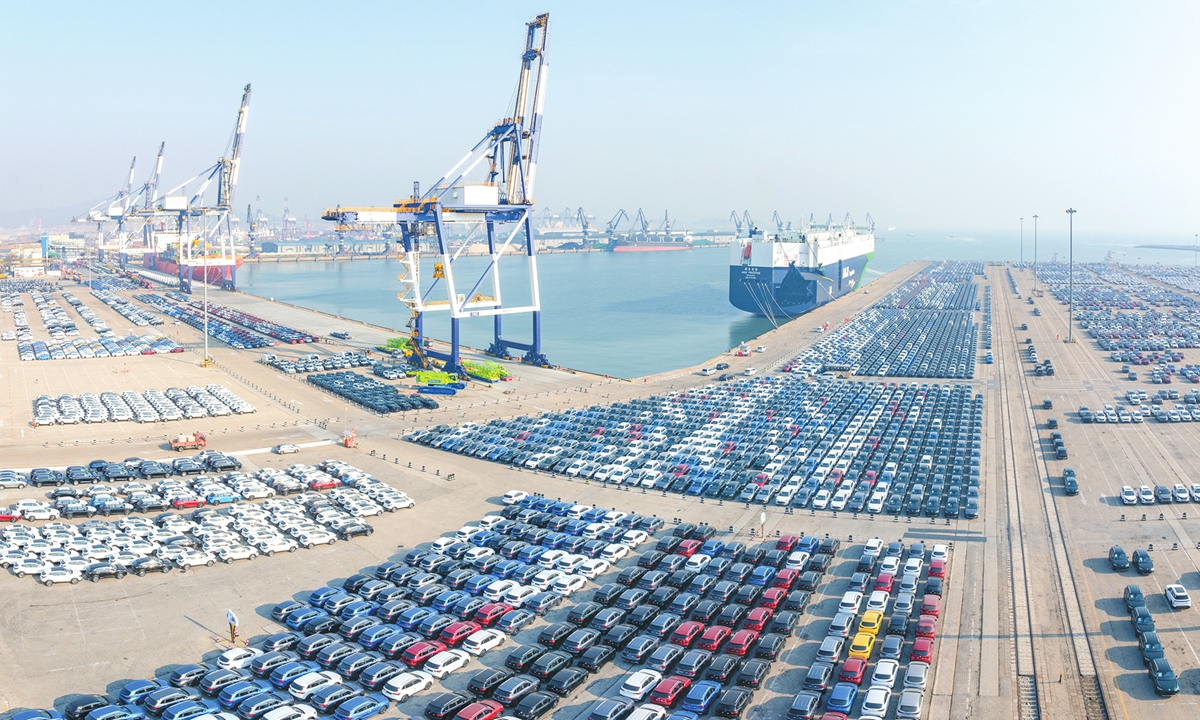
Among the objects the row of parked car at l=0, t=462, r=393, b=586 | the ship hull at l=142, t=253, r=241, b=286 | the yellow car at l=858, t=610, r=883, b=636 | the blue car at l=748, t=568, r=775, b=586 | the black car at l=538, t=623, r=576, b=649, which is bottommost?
the black car at l=538, t=623, r=576, b=649

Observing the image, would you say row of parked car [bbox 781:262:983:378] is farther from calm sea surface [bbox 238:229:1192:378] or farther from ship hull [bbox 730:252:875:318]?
calm sea surface [bbox 238:229:1192:378]

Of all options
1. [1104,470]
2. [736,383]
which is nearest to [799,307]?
[736,383]

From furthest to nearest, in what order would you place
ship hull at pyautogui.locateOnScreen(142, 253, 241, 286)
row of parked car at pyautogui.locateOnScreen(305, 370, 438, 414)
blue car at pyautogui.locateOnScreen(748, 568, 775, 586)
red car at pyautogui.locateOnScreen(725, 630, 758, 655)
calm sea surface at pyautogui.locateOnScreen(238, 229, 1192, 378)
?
ship hull at pyautogui.locateOnScreen(142, 253, 241, 286), calm sea surface at pyautogui.locateOnScreen(238, 229, 1192, 378), row of parked car at pyautogui.locateOnScreen(305, 370, 438, 414), blue car at pyautogui.locateOnScreen(748, 568, 775, 586), red car at pyautogui.locateOnScreen(725, 630, 758, 655)

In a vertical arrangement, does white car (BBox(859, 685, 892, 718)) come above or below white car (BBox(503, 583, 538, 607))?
below

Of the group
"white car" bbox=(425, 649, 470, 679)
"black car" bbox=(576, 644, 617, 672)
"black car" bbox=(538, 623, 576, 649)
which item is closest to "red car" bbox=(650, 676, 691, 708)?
"black car" bbox=(576, 644, 617, 672)

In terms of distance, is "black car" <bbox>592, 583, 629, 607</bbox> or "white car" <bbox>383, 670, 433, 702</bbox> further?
"black car" <bbox>592, 583, 629, 607</bbox>

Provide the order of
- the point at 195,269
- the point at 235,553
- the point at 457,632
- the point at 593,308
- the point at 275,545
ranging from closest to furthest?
the point at 457,632 < the point at 235,553 < the point at 275,545 < the point at 593,308 < the point at 195,269

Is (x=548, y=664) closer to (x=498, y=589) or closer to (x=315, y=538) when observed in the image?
(x=498, y=589)

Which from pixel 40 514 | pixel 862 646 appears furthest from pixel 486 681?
pixel 40 514
